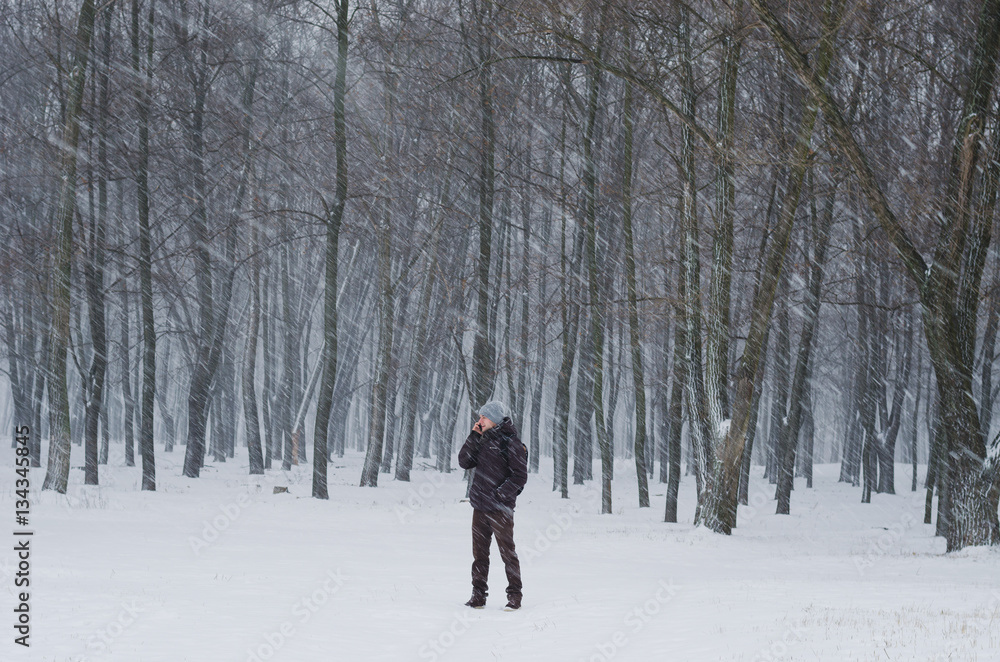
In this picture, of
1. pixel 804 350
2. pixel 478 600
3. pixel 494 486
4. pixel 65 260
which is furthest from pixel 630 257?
pixel 478 600

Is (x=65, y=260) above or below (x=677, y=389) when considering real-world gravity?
above

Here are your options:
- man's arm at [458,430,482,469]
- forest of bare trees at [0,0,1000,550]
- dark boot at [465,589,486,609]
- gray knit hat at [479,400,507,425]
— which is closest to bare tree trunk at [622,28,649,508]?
forest of bare trees at [0,0,1000,550]

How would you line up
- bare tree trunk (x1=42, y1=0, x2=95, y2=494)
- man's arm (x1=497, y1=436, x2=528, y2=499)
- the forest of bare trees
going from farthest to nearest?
bare tree trunk (x1=42, y1=0, x2=95, y2=494), the forest of bare trees, man's arm (x1=497, y1=436, x2=528, y2=499)

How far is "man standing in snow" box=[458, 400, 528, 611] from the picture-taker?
8.76 m

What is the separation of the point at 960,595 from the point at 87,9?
18.1 meters

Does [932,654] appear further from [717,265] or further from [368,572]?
[717,265]

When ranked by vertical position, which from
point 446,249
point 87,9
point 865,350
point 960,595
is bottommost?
point 960,595

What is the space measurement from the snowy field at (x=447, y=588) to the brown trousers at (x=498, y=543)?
1.15 feet

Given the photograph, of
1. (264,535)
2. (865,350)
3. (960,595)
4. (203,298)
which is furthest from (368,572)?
(865,350)

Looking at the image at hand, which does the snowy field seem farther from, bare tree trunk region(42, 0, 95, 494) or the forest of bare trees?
the forest of bare trees

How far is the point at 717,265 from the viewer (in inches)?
687

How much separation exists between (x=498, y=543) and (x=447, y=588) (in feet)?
6.30

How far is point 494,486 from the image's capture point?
8766mm

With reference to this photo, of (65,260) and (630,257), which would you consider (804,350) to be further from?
(65,260)
